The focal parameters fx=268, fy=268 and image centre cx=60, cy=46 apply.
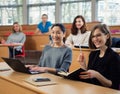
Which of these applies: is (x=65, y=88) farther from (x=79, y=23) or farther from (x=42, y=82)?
(x=79, y=23)

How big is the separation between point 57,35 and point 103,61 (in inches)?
28.4

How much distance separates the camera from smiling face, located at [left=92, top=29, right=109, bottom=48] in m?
2.35

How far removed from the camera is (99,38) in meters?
2.35

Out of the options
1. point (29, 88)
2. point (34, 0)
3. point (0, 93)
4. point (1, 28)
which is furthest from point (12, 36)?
point (29, 88)

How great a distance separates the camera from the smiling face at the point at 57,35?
2842mm

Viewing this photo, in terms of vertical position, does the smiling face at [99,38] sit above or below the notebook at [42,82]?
above

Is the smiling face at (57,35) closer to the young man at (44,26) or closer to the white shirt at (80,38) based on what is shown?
the white shirt at (80,38)

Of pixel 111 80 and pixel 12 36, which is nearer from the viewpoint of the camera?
pixel 111 80

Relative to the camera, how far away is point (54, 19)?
928 centimetres

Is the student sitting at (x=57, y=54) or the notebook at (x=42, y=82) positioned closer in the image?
the notebook at (x=42, y=82)

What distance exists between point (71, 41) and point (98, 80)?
115 inches

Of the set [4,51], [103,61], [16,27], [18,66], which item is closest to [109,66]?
[103,61]

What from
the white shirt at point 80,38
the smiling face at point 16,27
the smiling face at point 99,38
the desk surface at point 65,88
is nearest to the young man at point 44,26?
the smiling face at point 16,27

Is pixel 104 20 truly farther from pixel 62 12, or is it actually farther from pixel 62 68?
pixel 62 68
